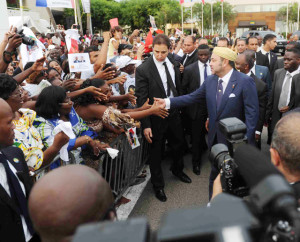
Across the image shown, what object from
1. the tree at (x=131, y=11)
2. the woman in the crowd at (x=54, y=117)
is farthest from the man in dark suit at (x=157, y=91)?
the tree at (x=131, y=11)

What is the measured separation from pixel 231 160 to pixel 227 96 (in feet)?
6.81

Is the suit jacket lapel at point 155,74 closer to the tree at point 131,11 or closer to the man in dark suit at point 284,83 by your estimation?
the man in dark suit at point 284,83

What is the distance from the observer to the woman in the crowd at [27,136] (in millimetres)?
2578

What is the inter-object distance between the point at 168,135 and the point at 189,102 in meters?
0.73

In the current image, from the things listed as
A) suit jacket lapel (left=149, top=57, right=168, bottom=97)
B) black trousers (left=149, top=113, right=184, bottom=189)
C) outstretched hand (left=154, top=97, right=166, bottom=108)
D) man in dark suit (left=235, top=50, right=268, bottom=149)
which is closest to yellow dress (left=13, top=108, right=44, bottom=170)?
outstretched hand (left=154, top=97, right=166, bottom=108)

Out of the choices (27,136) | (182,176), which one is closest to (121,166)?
(182,176)

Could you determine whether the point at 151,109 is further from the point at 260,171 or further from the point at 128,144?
the point at 260,171

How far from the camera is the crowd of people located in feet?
3.65

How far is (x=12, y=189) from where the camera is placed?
207 cm

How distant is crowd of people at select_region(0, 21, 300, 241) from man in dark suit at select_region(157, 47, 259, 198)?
1 cm

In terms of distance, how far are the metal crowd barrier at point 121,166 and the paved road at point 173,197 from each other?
0.30 m

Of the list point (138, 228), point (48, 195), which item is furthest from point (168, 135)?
point (138, 228)

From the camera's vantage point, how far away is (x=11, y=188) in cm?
206

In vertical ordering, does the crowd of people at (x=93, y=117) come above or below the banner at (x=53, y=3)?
below
